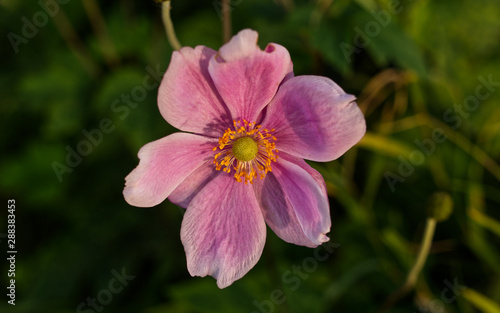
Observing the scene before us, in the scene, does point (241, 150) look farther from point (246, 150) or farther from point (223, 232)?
point (223, 232)

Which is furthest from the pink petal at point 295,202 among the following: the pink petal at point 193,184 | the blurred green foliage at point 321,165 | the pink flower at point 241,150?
the blurred green foliage at point 321,165

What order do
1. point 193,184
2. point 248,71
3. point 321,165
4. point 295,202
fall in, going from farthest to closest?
1. point 321,165
2. point 193,184
3. point 295,202
4. point 248,71

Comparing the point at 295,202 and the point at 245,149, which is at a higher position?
the point at 245,149

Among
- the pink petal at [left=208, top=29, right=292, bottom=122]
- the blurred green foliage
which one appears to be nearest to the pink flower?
the pink petal at [left=208, top=29, right=292, bottom=122]

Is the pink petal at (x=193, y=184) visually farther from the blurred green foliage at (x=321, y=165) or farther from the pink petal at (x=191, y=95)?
the blurred green foliage at (x=321, y=165)

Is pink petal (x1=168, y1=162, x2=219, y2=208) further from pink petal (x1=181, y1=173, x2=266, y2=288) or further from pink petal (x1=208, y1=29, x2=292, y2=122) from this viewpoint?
pink petal (x1=208, y1=29, x2=292, y2=122)

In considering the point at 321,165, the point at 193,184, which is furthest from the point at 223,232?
the point at 321,165

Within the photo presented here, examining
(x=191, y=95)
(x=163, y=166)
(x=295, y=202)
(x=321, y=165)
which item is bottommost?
(x=321, y=165)
